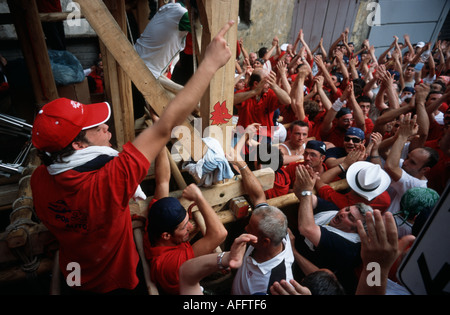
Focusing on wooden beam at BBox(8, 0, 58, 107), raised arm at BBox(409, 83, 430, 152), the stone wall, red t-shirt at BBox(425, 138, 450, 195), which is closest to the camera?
wooden beam at BBox(8, 0, 58, 107)

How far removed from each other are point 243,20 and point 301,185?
Result: 9.38m

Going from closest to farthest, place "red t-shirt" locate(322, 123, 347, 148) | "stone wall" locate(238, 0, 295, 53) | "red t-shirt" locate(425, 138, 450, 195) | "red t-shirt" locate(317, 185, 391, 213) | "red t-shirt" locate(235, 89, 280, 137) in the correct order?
1. "red t-shirt" locate(317, 185, 391, 213)
2. "red t-shirt" locate(425, 138, 450, 195)
3. "red t-shirt" locate(235, 89, 280, 137)
4. "red t-shirt" locate(322, 123, 347, 148)
5. "stone wall" locate(238, 0, 295, 53)

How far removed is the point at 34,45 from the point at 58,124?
8.03 ft

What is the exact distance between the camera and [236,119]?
476 cm

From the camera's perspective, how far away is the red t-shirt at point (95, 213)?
4.36 feet

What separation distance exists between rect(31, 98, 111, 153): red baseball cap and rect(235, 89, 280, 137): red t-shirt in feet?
10.7

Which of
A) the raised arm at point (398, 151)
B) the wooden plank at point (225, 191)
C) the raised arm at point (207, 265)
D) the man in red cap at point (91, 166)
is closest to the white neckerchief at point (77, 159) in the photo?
the man in red cap at point (91, 166)

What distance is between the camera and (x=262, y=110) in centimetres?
461

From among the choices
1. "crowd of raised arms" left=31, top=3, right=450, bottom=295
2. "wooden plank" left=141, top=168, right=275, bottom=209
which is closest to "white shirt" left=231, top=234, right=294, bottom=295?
"crowd of raised arms" left=31, top=3, right=450, bottom=295

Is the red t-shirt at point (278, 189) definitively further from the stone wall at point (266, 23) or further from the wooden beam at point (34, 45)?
the stone wall at point (266, 23)

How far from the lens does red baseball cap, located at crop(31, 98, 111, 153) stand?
129 centimetres

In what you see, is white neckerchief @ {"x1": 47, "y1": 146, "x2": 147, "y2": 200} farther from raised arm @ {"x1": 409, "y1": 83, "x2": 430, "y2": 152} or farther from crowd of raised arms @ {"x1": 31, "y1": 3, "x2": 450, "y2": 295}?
raised arm @ {"x1": 409, "y1": 83, "x2": 430, "y2": 152}

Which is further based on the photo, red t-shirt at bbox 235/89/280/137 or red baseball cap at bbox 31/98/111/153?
red t-shirt at bbox 235/89/280/137

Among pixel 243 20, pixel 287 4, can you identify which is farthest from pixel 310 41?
pixel 243 20
